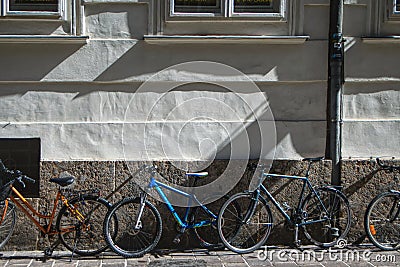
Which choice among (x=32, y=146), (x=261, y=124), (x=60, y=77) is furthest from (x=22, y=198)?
(x=261, y=124)

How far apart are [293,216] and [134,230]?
2048 mm

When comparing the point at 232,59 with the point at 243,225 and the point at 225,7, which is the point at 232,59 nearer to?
the point at 225,7

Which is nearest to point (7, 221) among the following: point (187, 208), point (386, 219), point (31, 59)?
point (31, 59)

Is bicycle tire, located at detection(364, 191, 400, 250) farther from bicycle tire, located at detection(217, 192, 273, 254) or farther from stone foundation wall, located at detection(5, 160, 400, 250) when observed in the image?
bicycle tire, located at detection(217, 192, 273, 254)

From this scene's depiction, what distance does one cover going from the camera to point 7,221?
270 inches

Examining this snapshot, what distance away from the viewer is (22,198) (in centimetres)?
691

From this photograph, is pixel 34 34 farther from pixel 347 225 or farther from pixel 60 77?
pixel 347 225

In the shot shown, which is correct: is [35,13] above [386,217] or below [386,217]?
above

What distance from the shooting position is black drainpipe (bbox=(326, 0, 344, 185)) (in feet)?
24.3

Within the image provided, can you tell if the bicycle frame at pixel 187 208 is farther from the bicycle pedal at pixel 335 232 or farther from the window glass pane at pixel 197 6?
the window glass pane at pixel 197 6

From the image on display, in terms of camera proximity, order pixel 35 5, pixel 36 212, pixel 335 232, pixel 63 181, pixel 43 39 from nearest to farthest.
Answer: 1. pixel 63 181
2. pixel 36 212
3. pixel 43 39
4. pixel 35 5
5. pixel 335 232

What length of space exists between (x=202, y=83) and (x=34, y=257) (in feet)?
9.96

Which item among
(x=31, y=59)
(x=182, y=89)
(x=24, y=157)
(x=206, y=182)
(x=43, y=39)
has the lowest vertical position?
(x=206, y=182)

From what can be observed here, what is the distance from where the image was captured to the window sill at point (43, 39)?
7.06 m
